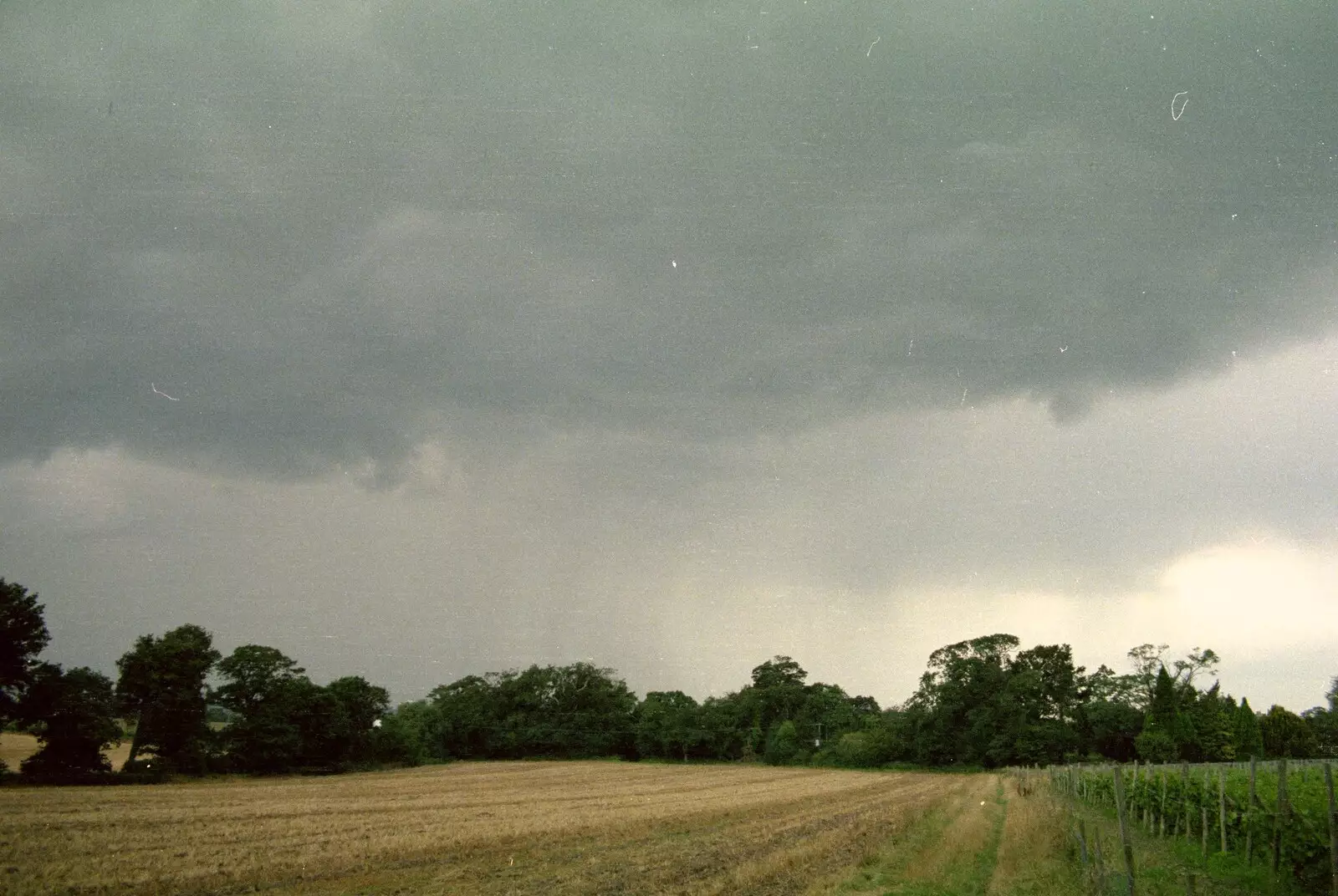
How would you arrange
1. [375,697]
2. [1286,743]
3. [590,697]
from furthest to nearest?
[590,697], [1286,743], [375,697]

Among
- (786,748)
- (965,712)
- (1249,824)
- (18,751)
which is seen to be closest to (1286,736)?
(965,712)

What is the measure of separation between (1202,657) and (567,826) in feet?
362

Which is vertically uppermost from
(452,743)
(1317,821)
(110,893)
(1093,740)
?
(1317,821)

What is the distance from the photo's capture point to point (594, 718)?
11569cm

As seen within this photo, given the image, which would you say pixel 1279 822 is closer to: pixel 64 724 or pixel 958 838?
pixel 958 838

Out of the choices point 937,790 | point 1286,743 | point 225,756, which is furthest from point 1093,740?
point 225,756

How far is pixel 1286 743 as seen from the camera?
90312 mm

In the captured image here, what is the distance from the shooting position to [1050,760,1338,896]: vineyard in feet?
40.6

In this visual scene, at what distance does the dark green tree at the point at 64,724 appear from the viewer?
4519cm

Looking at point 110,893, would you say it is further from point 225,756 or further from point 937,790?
point 225,756

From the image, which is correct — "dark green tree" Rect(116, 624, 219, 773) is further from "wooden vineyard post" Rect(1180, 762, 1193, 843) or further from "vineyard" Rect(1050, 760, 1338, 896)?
"wooden vineyard post" Rect(1180, 762, 1193, 843)

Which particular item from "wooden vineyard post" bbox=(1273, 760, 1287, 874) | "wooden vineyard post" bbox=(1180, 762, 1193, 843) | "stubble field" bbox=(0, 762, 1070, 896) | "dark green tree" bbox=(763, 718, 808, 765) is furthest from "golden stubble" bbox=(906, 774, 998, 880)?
"dark green tree" bbox=(763, 718, 808, 765)

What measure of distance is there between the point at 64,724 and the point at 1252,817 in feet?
190

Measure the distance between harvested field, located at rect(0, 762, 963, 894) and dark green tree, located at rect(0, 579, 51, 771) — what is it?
23.1 feet
